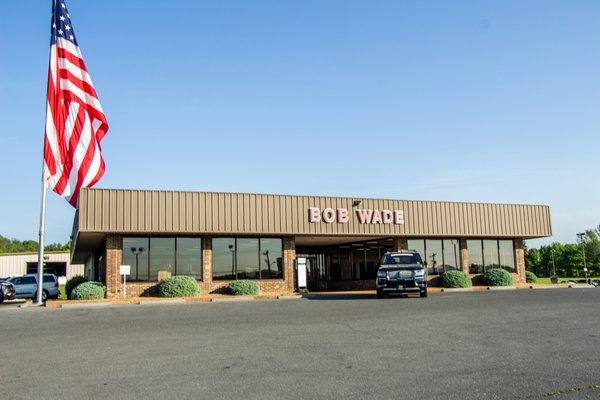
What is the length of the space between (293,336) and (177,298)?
15912 mm

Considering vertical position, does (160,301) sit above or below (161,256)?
below

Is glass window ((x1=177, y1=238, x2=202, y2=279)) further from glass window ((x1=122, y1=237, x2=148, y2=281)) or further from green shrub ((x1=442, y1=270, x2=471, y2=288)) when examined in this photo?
green shrub ((x1=442, y1=270, x2=471, y2=288))

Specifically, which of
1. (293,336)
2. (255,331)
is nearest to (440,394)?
(293,336)

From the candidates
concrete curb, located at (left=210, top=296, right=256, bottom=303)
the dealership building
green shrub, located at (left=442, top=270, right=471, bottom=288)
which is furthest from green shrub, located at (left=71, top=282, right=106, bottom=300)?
green shrub, located at (left=442, top=270, right=471, bottom=288)

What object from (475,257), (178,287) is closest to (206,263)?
(178,287)

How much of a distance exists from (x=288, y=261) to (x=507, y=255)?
14.6m

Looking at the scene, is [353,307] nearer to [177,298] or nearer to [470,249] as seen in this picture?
[177,298]

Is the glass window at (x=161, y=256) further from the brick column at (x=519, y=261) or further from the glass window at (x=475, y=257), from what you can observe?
the brick column at (x=519, y=261)

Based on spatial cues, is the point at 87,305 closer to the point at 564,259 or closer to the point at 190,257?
the point at 190,257

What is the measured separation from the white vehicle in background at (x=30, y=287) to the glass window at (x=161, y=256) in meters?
6.76

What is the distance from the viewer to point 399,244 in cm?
3453

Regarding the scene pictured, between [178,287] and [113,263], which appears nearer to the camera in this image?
[178,287]

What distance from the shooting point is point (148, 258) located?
29.2 m

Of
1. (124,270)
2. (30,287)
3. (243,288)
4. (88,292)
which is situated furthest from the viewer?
(30,287)
